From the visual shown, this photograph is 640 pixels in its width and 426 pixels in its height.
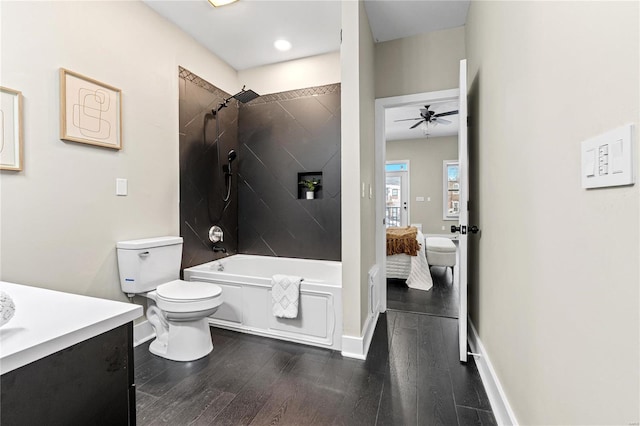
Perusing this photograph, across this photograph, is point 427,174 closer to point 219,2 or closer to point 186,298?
point 219,2

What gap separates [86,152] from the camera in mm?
1951

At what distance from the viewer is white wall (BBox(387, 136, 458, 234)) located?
24.1ft

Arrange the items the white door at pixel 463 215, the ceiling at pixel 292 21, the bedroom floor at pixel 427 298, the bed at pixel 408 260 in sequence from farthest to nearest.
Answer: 1. the bed at pixel 408 260
2. the bedroom floor at pixel 427 298
3. the ceiling at pixel 292 21
4. the white door at pixel 463 215

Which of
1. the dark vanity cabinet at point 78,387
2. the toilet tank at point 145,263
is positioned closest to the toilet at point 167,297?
the toilet tank at point 145,263

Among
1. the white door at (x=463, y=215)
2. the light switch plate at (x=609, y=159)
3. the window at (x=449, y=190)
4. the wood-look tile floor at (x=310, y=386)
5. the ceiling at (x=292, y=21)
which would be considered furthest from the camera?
the window at (x=449, y=190)

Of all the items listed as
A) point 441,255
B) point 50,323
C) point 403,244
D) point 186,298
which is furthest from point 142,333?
point 441,255

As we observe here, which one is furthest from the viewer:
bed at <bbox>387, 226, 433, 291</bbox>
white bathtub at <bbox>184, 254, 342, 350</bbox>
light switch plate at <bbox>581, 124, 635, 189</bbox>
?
bed at <bbox>387, 226, 433, 291</bbox>

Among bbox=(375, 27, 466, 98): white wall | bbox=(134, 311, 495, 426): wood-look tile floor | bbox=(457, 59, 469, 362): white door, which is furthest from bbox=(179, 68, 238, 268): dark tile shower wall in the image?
bbox=(457, 59, 469, 362): white door

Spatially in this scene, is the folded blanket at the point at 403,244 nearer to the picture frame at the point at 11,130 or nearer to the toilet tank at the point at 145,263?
the toilet tank at the point at 145,263

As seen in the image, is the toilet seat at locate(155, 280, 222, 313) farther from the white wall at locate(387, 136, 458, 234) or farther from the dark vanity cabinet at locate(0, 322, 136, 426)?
the white wall at locate(387, 136, 458, 234)

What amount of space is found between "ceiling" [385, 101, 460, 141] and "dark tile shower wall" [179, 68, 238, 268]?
2833mm

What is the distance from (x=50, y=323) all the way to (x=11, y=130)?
4.81ft

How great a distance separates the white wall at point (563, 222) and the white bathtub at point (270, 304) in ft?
3.48

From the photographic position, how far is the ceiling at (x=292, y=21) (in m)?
2.35
